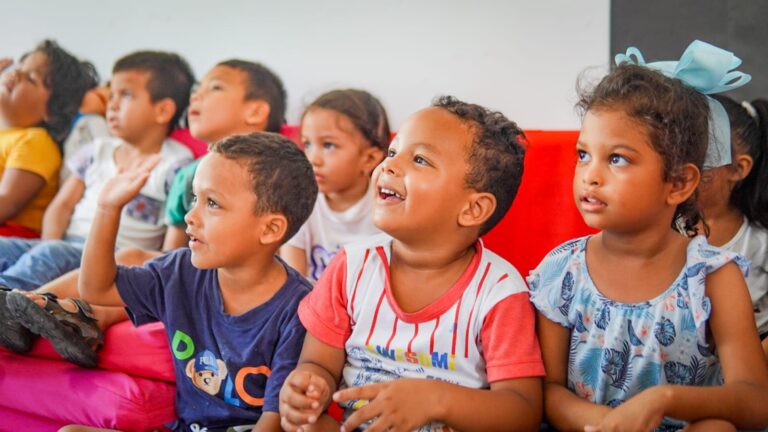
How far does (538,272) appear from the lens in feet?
5.53

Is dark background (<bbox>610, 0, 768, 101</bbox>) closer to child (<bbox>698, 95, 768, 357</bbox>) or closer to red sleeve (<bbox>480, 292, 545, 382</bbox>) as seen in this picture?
child (<bbox>698, 95, 768, 357</bbox>)

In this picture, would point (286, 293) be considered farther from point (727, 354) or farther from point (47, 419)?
point (727, 354)

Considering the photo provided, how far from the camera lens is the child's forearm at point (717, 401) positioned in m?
1.38

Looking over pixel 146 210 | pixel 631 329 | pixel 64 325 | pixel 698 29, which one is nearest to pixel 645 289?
pixel 631 329

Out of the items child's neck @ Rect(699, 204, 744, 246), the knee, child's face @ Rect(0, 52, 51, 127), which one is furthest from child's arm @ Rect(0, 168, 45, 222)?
child's neck @ Rect(699, 204, 744, 246)

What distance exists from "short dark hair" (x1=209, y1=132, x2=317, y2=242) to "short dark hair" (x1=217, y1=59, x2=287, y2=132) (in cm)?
93

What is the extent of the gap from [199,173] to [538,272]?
0.73m

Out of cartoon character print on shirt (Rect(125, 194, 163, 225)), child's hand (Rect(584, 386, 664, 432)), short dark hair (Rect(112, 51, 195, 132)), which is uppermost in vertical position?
short dark hair (Rect(112, 51, 195, 132))

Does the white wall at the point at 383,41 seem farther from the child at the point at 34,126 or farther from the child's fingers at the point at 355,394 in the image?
the child's fingers at the point at 355,394

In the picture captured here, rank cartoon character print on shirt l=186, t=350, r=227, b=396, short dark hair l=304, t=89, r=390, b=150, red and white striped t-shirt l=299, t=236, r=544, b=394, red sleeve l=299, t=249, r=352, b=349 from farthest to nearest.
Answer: short dark hair l=304, t=89, r=390, b=150 → cartoon character print on shirt l=186, t=350, r=227, b=396 → red sleeve l=299, t=249, r=352, b=349 → red and white striped t-shirt l=299, t=236, r=544, b=394

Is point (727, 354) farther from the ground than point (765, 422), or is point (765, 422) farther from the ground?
point (727, 354)

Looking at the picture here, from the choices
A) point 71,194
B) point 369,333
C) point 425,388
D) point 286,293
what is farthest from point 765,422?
point 71,194

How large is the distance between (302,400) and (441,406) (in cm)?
24

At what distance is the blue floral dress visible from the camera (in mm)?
1503
